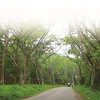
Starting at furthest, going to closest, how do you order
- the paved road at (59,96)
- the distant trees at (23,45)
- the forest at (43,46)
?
the distant trees at (23,45) → the forest at (43,46) → the paved road at (59,96)

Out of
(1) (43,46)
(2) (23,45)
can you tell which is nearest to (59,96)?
(2) (23,45)

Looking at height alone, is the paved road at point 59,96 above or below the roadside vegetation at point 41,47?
below

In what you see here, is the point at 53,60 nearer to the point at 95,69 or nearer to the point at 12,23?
the point at 12,23

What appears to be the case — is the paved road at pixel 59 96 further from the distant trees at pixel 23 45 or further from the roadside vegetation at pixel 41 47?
the distant trees at pixel 23 45

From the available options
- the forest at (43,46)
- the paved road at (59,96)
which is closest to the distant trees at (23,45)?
the forest at (43,46)

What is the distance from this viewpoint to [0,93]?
58.6 feet

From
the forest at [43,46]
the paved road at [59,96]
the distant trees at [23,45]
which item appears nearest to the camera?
the paved road at [59,96]

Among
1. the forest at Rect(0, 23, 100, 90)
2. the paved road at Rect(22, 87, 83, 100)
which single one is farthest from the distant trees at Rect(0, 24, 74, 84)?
the paved road at Rect(22, 87, 83, 100)

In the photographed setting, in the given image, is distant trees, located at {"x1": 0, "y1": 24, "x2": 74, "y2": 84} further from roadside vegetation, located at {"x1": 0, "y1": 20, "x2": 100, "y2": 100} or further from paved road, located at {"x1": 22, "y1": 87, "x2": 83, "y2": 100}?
paved road, located at {"x1": 22, "y1": 87, "x2": 83, "y2": 100}

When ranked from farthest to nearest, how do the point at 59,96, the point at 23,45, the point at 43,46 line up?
the point at 43,46
the point at 23,45
the point at 59,96

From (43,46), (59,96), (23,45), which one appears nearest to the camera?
(59,96)

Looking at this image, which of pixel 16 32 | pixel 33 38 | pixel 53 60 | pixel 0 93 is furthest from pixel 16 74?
pixel 0 93

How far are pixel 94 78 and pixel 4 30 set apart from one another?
14.6 metres

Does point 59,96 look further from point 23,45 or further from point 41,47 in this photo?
point 41,47
